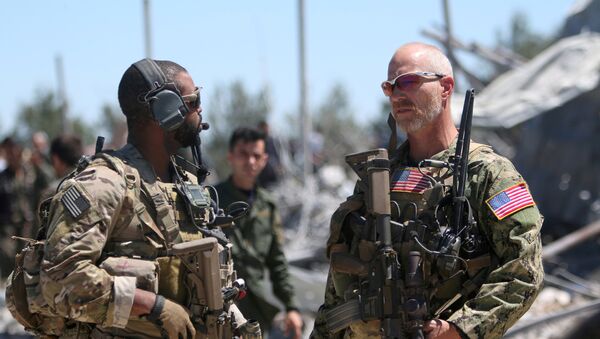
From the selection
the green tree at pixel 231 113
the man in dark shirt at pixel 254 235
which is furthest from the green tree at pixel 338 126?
the man in dark shirt at pixel 254 235

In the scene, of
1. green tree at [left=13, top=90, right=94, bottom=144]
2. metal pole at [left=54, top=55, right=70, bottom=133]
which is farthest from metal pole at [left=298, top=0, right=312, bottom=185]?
green tree at [left=13, top=90, right=94, bottom=144]

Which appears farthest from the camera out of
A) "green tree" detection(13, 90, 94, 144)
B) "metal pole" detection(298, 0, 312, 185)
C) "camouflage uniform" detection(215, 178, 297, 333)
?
"green tree" detection(13, 90, 94, 144)

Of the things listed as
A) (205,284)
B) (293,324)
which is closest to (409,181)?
→ (205,284)

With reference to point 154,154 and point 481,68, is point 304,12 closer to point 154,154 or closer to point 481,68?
point 154,154

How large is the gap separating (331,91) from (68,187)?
31158mm

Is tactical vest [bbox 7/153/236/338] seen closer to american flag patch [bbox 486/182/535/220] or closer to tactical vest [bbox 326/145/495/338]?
tactical vest [bbox 326/145/495/338]

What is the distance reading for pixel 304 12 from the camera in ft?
46.6

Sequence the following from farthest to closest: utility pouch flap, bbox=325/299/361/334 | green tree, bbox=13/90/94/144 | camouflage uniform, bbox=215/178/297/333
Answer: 1. green tree, bbox=13/90/94/144
2. camouflage uniform, bbox=215/178/297/333
3. utility pouch flap, bbox=325/299/361/334

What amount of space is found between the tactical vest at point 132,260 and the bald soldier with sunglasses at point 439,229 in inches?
24.6

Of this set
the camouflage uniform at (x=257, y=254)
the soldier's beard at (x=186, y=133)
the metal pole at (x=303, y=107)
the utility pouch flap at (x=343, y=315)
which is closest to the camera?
the utility pouch flap at (x=343, y=315)

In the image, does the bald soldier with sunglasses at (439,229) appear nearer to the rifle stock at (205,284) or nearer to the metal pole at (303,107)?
the rifle stock at (205,284)

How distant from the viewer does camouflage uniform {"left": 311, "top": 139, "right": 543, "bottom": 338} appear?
3.61 meters

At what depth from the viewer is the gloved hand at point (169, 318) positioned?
3.71m

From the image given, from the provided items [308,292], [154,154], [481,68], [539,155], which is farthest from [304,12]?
[481,68]
